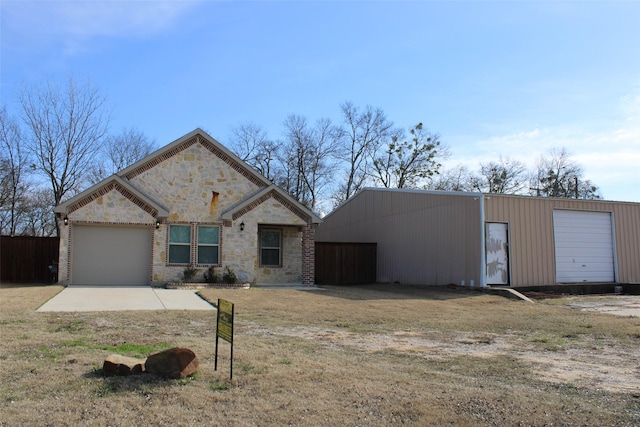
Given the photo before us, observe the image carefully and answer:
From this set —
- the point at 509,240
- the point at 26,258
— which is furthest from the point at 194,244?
the point at 509,240

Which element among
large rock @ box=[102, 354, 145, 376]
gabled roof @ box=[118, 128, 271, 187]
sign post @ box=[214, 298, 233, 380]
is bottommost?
large rock @ box=[102, 354, 145, 376]

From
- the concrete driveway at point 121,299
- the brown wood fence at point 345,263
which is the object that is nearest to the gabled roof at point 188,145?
the concrete driveway at point 121,299

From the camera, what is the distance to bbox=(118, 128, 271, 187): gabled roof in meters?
19.2

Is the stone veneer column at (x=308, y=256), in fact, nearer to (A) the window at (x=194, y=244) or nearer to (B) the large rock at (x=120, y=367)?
(A) the window at (x=194, y=244)

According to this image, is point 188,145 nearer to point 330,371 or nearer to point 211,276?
point 211,276

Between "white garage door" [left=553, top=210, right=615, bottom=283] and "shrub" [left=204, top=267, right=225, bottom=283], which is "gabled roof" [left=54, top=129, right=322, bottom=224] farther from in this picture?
"white garage door" [left=553, top=210, right=615, bottom=283]

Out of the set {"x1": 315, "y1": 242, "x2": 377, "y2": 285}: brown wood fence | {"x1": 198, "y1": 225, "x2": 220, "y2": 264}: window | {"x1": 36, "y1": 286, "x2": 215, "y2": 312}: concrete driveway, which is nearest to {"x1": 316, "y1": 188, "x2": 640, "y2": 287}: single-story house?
{"x1": 315, "y1": 242, "x2": 377, "y2": 285}: brown wood fence

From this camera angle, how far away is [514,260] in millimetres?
→ 18438

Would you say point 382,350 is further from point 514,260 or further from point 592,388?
point 514,260

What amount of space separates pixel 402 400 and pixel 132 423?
258 cm

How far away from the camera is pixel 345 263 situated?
24297mm

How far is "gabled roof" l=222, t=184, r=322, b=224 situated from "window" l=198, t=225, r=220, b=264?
0.74m

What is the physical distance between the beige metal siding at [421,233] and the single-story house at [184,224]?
14.2 ft

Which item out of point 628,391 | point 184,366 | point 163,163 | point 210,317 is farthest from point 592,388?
point 163,163
